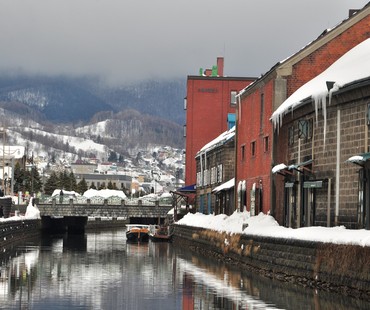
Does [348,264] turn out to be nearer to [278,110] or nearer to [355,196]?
[355,196]

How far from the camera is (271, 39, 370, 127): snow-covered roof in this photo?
1537 inches

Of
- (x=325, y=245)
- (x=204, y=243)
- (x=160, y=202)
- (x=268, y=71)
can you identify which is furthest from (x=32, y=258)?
(x=160, y=202)

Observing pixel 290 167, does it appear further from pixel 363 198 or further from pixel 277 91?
pixel 363 198

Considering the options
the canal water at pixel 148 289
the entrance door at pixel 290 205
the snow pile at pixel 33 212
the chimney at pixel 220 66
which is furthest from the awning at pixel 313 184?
the chimney at pixel 220 66

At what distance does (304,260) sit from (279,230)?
7427 mm

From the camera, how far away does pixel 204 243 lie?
208ft

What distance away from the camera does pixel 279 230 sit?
41.9 meters

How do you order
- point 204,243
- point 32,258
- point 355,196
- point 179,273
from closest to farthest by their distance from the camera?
point 355,196
point 179,273
point 32,258
point 204,243

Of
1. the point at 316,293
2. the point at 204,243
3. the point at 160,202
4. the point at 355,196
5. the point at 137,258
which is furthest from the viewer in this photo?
the point at 160,202

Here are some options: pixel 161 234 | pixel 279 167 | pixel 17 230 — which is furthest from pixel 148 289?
pixel 161 234

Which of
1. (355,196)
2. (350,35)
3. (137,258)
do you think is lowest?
(137,258)

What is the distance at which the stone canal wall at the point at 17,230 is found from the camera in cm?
6918

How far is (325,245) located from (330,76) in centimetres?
1348

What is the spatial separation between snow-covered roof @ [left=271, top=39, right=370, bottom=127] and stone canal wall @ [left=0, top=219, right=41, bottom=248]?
27167 mm
